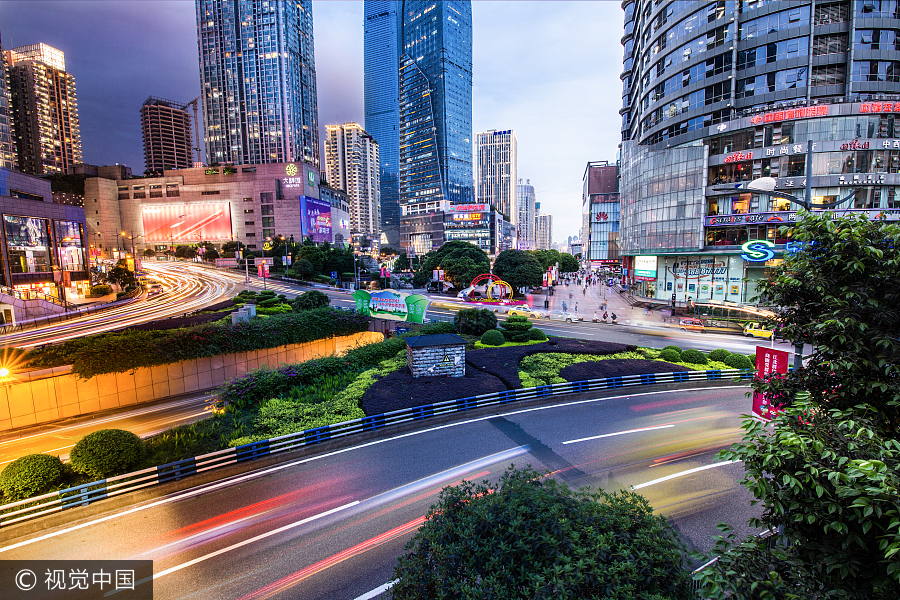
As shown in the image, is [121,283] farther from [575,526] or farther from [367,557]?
[575,526]

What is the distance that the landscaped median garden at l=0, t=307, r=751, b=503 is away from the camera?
40.2ft

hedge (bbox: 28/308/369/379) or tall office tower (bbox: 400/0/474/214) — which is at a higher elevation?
tall office tower (bbox: 400/0/474/214)

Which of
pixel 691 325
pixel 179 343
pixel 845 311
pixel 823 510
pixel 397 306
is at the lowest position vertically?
pixel 691 325

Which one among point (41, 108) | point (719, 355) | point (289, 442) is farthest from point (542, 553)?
point (41, 108)

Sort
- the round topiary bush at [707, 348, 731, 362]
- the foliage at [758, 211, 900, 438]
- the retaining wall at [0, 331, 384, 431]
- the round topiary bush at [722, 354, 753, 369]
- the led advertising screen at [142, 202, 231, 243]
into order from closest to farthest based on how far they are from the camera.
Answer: the foliage at [758, 211, 900, 438] < the retaining wall at [0, 331, 384, 431] < the round topiary bush at [722, 354, 753, 369] < the round topiary bush at [707, 348, 731, 362] < the led advertising screen at [142, 202, 231, 243]

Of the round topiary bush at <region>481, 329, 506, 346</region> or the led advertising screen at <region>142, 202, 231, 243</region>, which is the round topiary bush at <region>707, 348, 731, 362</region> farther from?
the led advertising screen at <region>142, 202, 231, 243</region>

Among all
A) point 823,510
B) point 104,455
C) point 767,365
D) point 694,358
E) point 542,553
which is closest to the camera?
point 823,510

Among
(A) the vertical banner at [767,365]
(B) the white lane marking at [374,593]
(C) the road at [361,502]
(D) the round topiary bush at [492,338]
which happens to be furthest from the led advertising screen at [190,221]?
(A) the vertical banner at [767,365]

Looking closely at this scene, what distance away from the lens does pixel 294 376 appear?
20.1 m

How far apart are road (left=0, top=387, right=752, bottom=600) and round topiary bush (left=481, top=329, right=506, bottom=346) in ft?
40.0

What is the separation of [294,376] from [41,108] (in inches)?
9890

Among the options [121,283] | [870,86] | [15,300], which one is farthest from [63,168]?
[870,86]

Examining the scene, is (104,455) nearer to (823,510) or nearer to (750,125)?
(823,510)

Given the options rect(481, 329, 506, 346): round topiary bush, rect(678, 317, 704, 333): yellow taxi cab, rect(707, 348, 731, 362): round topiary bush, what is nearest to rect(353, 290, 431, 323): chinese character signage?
rect(481, 329, 506, 346): round topiary bush
